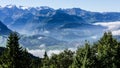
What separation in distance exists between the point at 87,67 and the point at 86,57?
143cm

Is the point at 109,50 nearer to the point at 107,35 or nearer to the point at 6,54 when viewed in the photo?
the point at 107,35

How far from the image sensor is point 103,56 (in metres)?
57.3

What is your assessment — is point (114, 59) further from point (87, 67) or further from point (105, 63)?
point (87, 67)

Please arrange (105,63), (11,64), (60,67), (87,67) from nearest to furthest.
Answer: (11,64) < (87,67) < (105,63) < (60,67)

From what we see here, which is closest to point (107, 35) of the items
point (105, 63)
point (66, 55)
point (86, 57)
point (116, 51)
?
point (116, 51)

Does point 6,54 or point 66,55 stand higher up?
point 6,54

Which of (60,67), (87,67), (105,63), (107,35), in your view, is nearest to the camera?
(87,67)

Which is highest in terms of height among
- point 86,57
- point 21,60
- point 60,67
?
point 21,60

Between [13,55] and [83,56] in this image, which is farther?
[83,56]

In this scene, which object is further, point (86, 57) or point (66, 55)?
point (66, 55)

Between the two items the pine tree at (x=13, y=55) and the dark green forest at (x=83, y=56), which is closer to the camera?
the pine tree at (x=13, y=55)

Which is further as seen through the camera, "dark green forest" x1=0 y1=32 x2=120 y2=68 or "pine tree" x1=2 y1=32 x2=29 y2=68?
"dark green forest" x1=0 y1=32 x2=120 y2=68

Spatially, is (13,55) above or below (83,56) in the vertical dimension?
above

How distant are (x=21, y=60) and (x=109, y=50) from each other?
27.2 m
